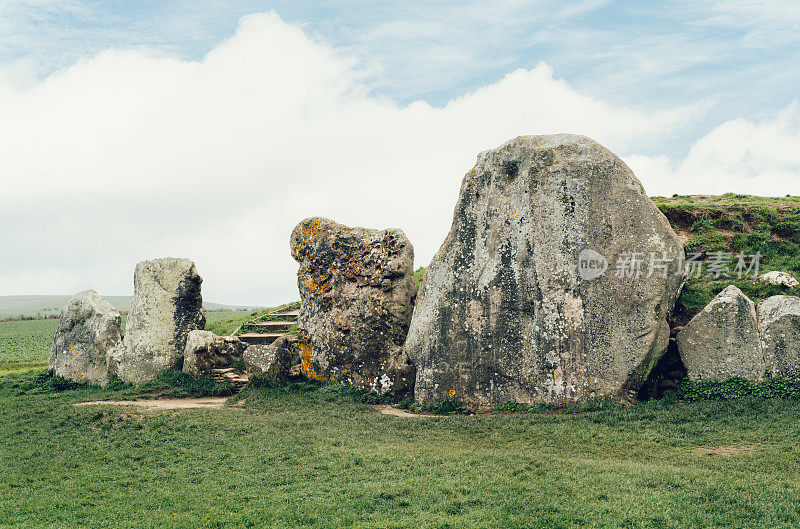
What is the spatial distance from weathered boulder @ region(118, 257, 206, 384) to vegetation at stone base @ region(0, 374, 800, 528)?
13.2ft

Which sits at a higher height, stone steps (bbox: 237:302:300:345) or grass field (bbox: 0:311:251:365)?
stone steps (bbox: 237:302:300:345)

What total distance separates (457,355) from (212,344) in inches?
303

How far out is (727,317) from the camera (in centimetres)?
1291

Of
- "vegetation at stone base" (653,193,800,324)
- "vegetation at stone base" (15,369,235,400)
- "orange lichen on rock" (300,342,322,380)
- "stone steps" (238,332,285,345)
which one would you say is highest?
"vegetation at stone base" (653,193,800,324)

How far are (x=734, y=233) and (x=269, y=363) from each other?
1278 centimetres

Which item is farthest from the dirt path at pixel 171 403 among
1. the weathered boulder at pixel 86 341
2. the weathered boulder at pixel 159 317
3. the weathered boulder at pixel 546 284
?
the weathered boulder at pixel 546 284

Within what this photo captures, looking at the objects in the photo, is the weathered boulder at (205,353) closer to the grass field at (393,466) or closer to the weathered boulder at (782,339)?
the grass field at (393,466)

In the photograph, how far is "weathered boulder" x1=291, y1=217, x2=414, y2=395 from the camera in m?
15.5

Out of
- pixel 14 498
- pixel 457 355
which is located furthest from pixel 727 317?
pixel 14 498

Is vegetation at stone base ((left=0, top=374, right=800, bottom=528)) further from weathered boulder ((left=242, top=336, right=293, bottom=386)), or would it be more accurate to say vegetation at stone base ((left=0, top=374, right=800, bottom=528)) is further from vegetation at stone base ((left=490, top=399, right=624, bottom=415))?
weathered boulder ((left=242, top=336, right=293, bottom=386))

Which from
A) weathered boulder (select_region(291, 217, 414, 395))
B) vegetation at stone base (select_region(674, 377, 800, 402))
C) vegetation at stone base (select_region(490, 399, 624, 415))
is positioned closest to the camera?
vegetation at stone base (select_region(674, 377, 800, 402))

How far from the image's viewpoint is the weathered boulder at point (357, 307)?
1552 cm

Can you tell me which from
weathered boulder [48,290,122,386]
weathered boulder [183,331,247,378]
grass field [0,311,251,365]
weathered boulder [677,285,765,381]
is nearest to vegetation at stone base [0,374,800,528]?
weathered boulder [677,285,765,381]

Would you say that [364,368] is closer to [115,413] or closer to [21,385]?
[115,413]
